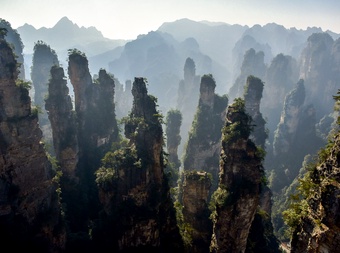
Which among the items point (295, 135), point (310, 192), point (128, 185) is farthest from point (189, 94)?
point (310, 192)

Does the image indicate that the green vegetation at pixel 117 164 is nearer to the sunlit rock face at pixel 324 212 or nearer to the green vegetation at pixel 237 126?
the green vegetation at pixel 237 126

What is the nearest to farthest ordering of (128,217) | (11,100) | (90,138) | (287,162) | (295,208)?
(295,208), (128,217), (11,100), (90,138), (287,162)

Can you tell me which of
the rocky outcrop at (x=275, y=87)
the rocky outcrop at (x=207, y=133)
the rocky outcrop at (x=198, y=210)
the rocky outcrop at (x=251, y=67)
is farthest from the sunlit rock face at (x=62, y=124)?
the rocky outcrop at (x=251, y=67)

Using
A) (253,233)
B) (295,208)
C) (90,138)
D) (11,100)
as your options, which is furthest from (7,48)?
(253,233)

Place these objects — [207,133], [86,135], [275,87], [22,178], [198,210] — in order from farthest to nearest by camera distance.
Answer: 1. [275,87]
2. [207,133]
3. [86,135]
4. [198,210]
5. [22,178]

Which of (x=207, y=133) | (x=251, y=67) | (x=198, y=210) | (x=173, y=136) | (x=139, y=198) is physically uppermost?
(x=251, y=67)

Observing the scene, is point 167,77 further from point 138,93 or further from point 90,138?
point 138,93

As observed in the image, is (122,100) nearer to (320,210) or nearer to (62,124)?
(62,124)

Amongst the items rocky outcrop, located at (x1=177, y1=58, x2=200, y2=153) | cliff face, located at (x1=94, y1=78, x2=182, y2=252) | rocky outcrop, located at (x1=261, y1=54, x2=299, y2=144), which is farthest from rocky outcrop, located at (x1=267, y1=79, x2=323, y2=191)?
cliff face, located at (x1=94, y1=78, x2=182, y2=252)
